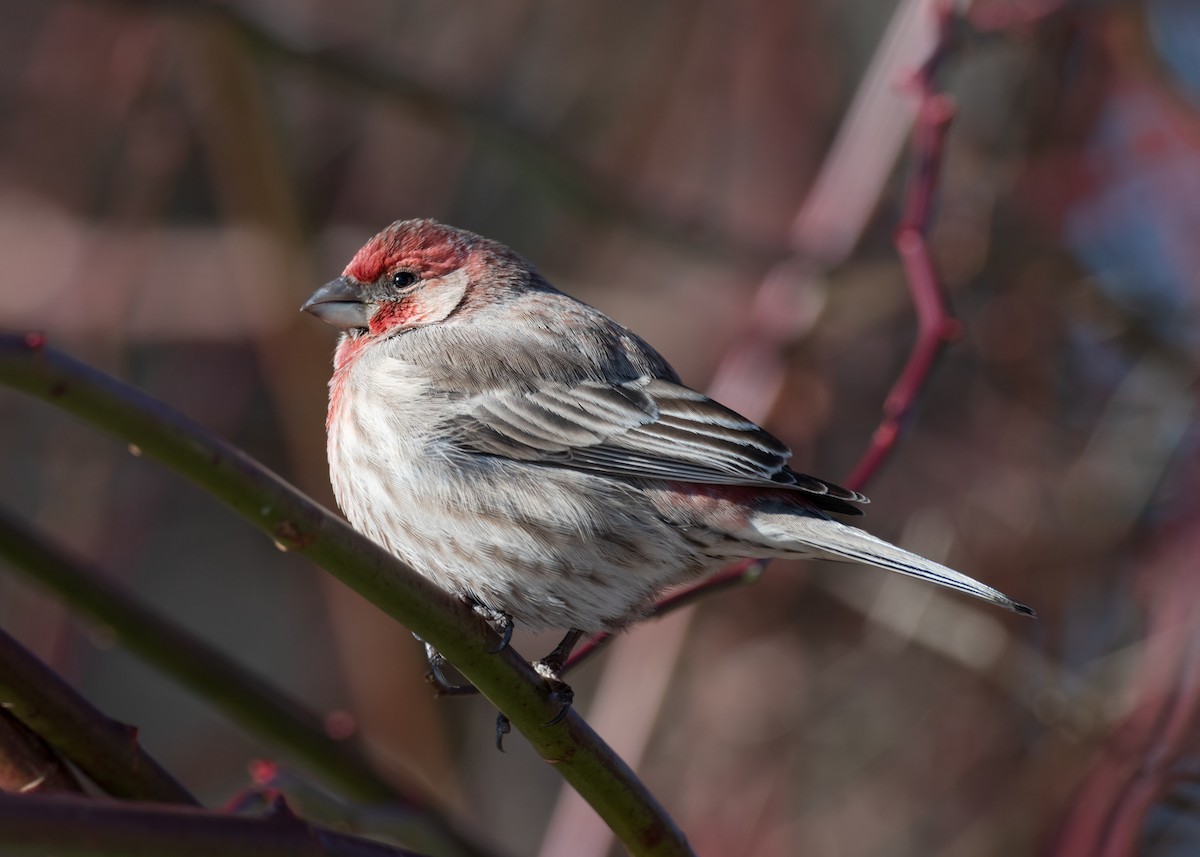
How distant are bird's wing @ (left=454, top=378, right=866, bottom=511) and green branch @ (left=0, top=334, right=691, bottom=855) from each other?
1.09 m

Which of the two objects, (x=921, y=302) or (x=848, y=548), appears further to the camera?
(x=921, y=302)

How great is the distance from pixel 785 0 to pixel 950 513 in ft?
8.79

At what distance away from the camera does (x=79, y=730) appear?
94.0 inches

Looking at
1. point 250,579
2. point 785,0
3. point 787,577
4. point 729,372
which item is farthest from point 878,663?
point 250,579

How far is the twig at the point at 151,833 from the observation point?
6.03 ft

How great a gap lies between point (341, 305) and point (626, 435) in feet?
3.77

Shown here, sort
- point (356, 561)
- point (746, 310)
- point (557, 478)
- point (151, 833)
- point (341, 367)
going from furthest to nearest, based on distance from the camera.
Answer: point (746, 310) < point (341, 367) < point (557, 478) < point (356, 561) < point (151, 833)

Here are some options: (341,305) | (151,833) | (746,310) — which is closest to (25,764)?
(151,833)

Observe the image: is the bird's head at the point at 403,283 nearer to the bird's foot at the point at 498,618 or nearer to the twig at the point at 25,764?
the bird's foot at the point at 498,618

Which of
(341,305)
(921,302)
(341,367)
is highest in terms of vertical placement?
(921,302)

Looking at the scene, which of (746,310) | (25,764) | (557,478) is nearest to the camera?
(25,764)

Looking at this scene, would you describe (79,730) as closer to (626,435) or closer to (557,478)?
(557,478)

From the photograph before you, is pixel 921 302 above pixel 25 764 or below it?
above

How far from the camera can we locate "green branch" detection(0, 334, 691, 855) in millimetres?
1905
